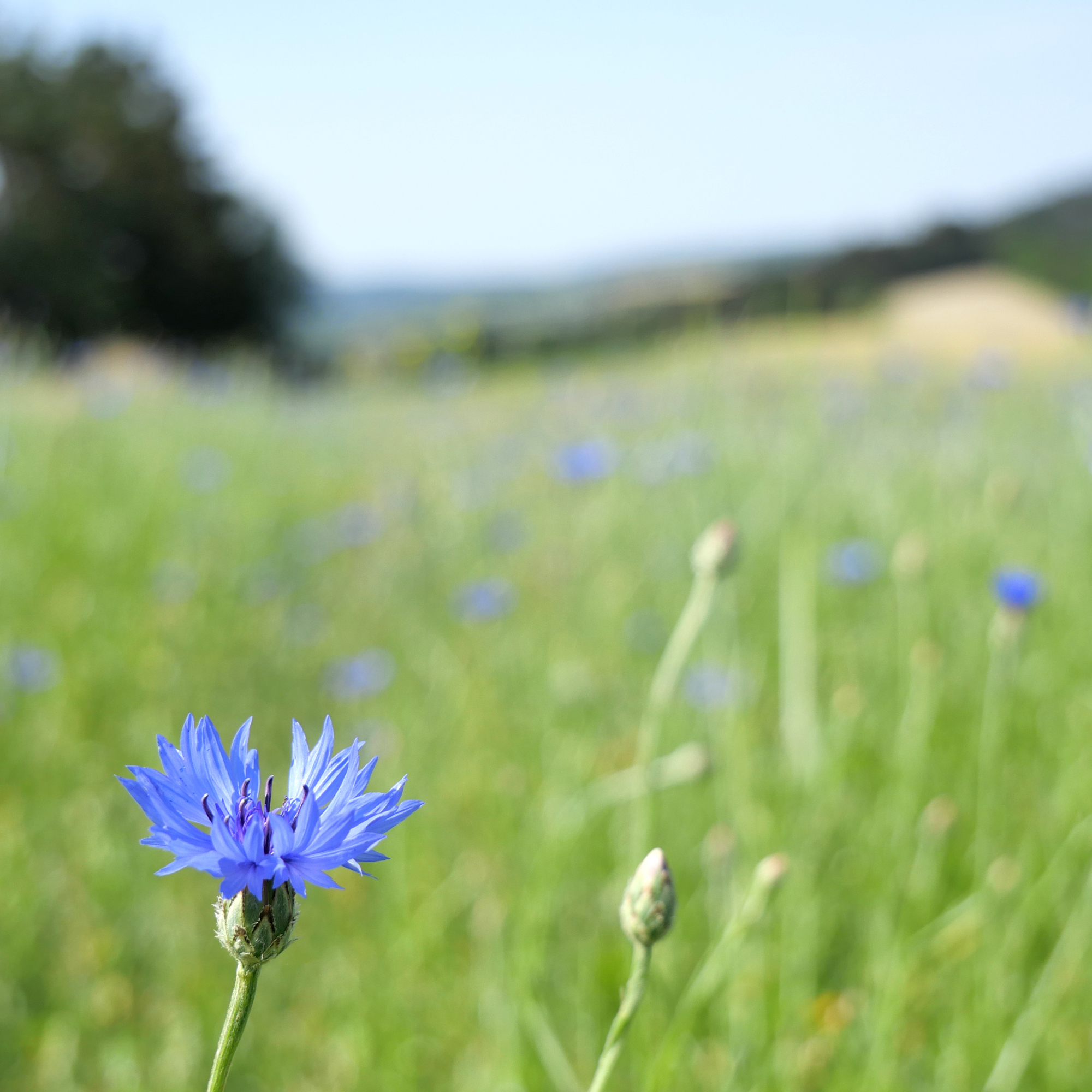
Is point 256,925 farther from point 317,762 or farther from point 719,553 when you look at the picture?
point 719,553

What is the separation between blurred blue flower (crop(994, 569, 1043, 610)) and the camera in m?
1.16

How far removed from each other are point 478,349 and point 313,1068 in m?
3.90

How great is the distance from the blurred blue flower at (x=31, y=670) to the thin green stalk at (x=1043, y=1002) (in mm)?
1590

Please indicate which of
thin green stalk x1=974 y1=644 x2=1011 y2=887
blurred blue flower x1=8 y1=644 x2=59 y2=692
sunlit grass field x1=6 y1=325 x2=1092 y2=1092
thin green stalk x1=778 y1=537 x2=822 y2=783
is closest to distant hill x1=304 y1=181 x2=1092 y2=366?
sunlit grass field x1=6 y1=325 x2=1092 y2=1092

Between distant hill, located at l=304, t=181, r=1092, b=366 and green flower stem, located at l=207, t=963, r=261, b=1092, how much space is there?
5.83ft

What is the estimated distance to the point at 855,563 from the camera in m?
1.98

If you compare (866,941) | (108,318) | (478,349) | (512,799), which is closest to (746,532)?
(512,799)

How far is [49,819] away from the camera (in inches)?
58.7

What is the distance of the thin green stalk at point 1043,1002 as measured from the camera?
2.98 feet

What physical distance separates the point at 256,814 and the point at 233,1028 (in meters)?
0.08

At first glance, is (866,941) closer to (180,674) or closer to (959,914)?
(959,914)

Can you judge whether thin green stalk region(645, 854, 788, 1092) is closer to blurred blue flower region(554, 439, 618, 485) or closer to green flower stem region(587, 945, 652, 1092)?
green flower stem region(587, 945, 652, 1092)

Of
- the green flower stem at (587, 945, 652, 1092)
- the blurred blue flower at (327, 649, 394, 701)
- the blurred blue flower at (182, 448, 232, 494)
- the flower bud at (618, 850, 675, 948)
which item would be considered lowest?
the blurred blue flower at (327, 649, 394, 701)

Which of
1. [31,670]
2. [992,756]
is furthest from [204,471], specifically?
[992,756]
